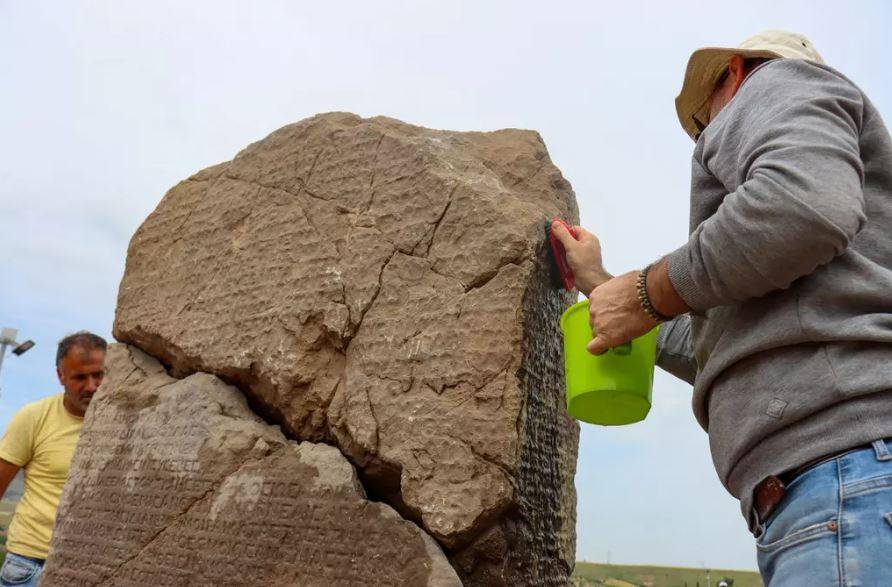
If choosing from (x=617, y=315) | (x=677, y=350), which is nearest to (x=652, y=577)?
(x=677, y=350)

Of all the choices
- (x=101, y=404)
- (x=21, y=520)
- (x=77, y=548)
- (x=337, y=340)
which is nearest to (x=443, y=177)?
(x=337, y=340)

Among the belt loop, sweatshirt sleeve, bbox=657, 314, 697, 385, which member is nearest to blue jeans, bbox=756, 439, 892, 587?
the belt loop

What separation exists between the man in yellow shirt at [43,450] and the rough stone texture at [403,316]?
55 centimetres

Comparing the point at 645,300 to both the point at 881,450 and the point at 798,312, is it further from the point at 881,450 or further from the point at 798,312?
the point at 881,450

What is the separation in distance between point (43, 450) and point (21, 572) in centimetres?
40

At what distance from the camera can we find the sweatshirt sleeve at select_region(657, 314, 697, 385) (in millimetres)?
1793

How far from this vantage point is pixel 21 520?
2844 mm

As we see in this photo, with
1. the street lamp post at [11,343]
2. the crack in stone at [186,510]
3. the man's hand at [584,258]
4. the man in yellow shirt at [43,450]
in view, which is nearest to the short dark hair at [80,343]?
the man in yellow shirt at [43,450]

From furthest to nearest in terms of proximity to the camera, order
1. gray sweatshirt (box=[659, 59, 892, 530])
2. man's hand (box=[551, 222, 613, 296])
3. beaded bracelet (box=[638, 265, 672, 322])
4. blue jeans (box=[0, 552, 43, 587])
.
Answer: blue jeans (box=[0, 552, 43, 587])
man's hand (box=[551, 222, 613, 296])
beaded bracelet (box=[638, 265, 672, 322])
gray sweatshirt (box=[659, 59, 892, 530])

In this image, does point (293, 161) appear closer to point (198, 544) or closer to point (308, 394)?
point (308, 394)

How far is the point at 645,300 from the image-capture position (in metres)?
1.41

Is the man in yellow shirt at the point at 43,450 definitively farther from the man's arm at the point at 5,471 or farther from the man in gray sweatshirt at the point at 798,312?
the man in gray sweatshirt at the point at 798,312

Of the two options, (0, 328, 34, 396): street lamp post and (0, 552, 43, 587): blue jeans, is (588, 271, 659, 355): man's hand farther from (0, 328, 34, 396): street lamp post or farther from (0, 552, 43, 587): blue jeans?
(0, 328, 34, 396): street lamp post

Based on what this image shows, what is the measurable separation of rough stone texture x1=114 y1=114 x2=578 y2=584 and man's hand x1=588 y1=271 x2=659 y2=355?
380 millimetres
